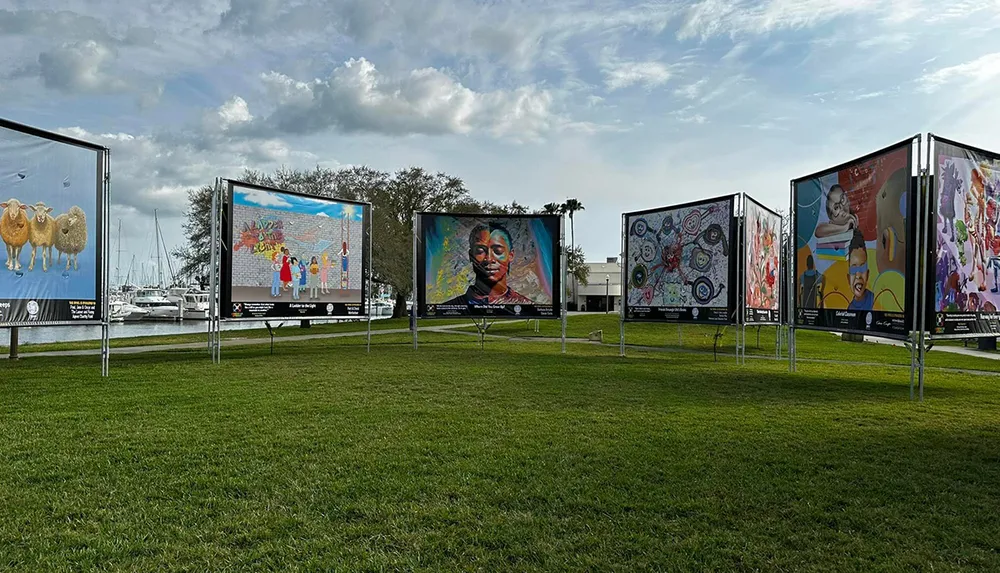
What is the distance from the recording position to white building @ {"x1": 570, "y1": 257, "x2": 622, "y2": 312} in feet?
307

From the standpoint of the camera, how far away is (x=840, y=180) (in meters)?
14.3

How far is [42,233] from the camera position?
12.7m

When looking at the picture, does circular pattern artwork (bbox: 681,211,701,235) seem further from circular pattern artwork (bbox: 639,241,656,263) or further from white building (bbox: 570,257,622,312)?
white building (bbox: 570,257,622,312)

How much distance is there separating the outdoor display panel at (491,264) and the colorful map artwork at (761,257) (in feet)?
19.8

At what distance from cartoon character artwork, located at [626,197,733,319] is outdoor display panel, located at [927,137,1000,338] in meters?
6.10

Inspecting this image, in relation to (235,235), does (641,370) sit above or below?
below

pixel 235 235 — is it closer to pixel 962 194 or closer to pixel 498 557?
pixel 498 557

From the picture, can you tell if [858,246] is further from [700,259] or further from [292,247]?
[292,247]

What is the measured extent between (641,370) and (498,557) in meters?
11.3

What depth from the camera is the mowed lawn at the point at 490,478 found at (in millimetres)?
4422

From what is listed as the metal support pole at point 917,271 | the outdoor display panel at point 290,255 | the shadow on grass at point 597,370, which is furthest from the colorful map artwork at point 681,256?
the outdoor display panel at point 290,255

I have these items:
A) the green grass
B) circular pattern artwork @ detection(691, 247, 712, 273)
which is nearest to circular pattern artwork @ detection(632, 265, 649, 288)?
circular pattern artwork @ detection(691, 247, 712, 273)

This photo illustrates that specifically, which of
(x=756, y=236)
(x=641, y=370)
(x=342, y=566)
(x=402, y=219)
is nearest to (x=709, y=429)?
(x=342, y=566)

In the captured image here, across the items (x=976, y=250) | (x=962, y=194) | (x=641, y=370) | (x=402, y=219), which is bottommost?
(x=641, y=370)
